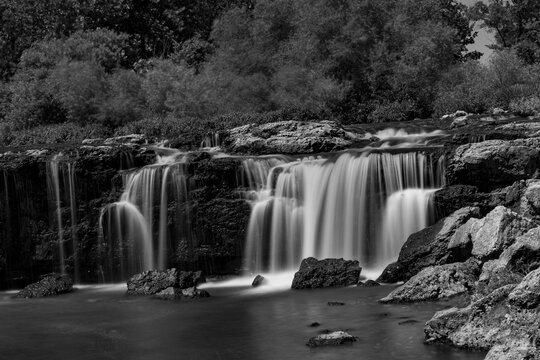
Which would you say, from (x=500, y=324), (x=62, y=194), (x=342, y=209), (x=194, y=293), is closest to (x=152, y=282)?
(x=194, y=293)

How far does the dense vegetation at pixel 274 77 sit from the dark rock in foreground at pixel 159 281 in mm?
16377

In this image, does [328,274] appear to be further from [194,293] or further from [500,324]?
[500,324]

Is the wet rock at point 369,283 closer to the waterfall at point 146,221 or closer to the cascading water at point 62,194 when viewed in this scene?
the waterfall at point 146,221

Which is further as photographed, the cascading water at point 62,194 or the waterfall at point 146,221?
the cascading water at point 62,194

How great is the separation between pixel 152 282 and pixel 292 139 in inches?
373

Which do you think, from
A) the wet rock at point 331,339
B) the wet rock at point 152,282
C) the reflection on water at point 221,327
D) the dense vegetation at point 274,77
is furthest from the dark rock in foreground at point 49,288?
the dense vegetation at point 274,77

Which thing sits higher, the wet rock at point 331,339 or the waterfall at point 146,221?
the waterfall at point 146,221

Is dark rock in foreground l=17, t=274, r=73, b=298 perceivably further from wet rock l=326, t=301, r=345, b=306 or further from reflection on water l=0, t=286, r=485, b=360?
wet rock l=326, t=301, r=345, b=306

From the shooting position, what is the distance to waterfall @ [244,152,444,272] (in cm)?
2292

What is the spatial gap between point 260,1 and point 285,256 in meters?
26.8

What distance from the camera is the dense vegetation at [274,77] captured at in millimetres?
39062

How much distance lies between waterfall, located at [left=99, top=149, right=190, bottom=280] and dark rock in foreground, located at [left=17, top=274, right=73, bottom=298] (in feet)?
6.96

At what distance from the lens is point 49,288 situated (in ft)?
75.7

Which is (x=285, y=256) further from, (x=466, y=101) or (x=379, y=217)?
(x=466, y=101)
